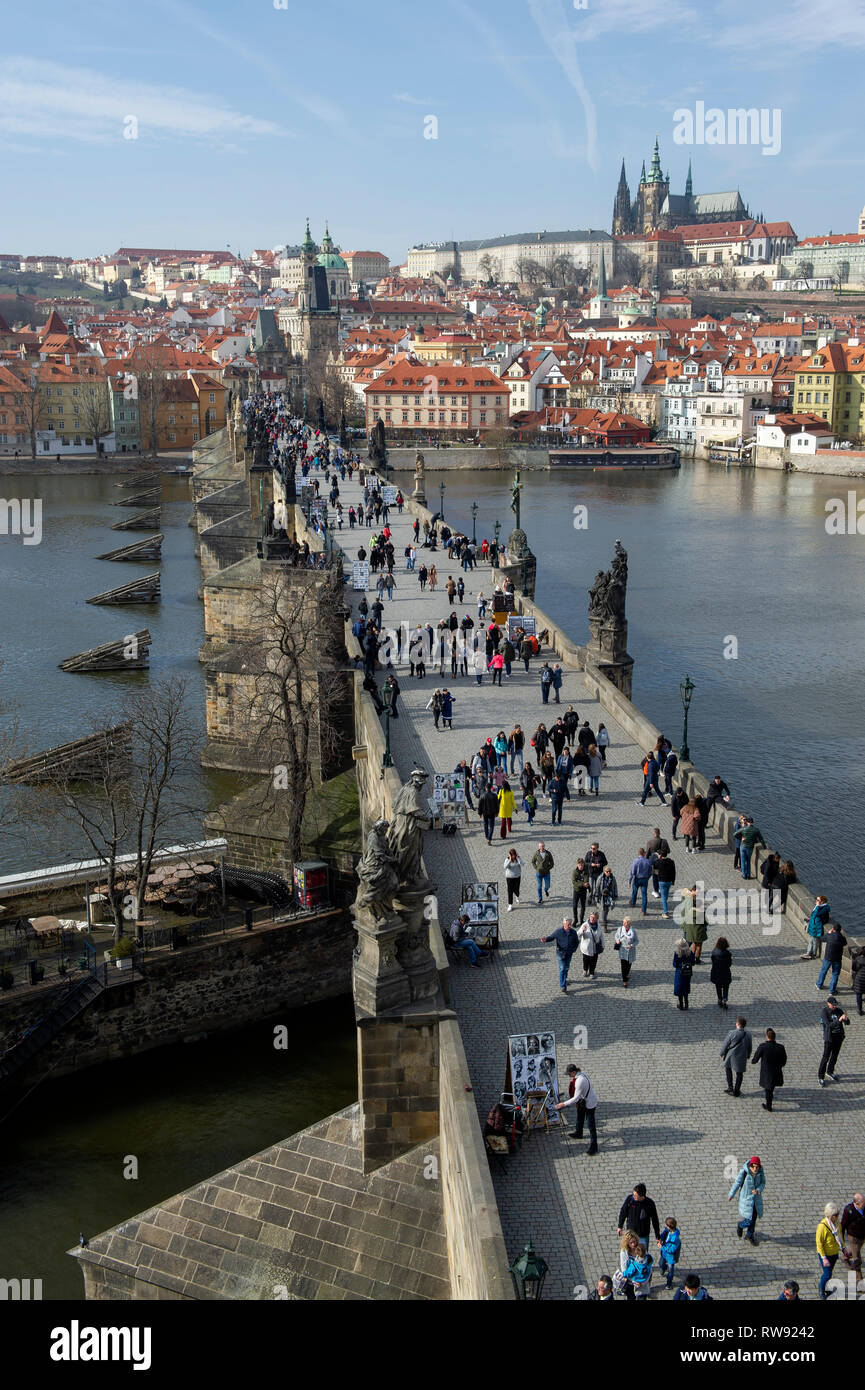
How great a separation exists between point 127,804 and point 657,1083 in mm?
13842

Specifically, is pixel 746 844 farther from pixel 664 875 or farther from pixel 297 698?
pixel 297 698

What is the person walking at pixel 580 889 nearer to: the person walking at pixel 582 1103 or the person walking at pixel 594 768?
the person walking at pixel 582 1103

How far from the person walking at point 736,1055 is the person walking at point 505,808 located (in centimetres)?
558

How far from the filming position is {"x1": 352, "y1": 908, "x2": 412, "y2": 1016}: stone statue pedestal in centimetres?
1116

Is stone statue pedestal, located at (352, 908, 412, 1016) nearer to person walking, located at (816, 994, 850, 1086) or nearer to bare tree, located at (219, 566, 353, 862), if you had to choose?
person walking, located at (816, 994, 850, 1086)

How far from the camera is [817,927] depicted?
13.1 meters

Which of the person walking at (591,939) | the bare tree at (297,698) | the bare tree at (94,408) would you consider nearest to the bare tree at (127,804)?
the bare tree at (297,698)

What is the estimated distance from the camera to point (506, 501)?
76.6 m

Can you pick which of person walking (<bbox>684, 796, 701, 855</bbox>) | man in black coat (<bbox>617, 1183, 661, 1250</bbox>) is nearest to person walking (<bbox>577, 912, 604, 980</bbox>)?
person walking (<bbox>684, 796, 701, 855</bbox>)

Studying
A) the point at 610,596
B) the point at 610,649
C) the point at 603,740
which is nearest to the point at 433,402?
the point at 610,649

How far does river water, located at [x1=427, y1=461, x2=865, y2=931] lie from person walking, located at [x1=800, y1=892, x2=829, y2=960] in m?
8.42

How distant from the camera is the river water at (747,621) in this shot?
27.0 meters
